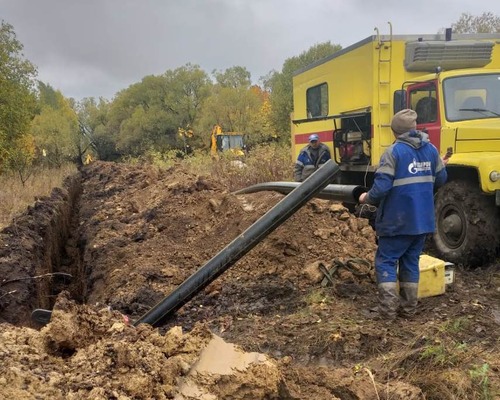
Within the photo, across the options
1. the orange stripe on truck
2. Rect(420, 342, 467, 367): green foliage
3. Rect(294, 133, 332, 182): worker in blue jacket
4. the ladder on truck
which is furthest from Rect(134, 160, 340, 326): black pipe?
the orange stripe on truck

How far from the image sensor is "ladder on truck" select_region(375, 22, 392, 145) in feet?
26.7

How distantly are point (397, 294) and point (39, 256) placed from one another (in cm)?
575

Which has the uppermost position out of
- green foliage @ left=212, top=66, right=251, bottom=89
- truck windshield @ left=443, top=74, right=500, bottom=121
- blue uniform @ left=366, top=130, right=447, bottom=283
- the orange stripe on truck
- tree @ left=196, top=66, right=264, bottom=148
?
green foliage @ left=212, top=66, right=251, bottom=89

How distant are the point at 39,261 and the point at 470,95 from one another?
7024mm

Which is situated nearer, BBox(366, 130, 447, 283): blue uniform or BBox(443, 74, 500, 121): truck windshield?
BBox(366, 130, 447, 283): blue uniform

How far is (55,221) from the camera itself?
1038 centimetres

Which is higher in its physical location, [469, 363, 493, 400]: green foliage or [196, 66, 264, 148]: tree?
[196, 66, 264, 148]: tree

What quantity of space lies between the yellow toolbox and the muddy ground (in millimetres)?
118

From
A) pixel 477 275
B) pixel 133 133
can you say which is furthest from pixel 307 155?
pixel 133 133

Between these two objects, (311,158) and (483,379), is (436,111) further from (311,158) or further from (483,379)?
(483,379)

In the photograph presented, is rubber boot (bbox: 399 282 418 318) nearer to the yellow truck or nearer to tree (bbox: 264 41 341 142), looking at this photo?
the yellow truck

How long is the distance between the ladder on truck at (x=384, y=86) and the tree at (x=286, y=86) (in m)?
22.6

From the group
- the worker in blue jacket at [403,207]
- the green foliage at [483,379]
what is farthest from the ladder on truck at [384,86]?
Answer: the green foliage at [483,379]

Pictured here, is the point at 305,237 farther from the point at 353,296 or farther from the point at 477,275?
the point at 477,275
